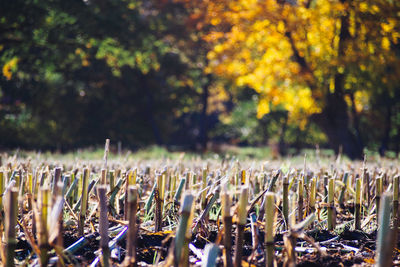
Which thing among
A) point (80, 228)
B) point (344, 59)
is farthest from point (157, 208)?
point (344, 59)

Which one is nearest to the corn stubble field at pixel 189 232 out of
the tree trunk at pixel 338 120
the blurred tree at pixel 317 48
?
the blurred tree at pixel 317 48

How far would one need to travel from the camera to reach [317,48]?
11.0m

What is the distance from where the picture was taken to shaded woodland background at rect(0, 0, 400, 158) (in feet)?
33.1

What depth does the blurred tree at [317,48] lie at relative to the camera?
9.33 m

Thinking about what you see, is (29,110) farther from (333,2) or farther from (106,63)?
(333,2)

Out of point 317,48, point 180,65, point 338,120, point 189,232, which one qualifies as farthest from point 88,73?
point 189,232

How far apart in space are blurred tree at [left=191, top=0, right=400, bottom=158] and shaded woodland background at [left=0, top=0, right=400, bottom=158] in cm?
4

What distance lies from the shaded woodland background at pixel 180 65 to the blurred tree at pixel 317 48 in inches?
1.4

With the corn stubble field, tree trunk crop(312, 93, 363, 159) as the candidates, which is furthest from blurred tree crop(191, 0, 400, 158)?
the corn stubble field

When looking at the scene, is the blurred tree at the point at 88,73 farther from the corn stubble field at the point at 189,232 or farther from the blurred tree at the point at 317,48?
the corn stubble field at the point at 189,232

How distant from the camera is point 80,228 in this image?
2.13m

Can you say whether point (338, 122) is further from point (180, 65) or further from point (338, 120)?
point (180, 65)

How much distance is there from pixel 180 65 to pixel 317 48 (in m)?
8.12

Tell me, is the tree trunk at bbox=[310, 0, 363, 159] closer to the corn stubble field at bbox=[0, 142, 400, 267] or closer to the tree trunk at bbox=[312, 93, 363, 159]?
the tree trunk at bbox=[312, 93, 363, 159]
